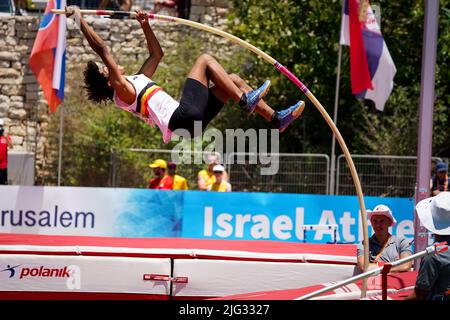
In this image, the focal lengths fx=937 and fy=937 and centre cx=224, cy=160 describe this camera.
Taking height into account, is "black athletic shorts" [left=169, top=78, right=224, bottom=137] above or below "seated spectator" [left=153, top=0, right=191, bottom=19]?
below

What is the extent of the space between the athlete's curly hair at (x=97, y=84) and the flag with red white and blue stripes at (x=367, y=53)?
616 cm

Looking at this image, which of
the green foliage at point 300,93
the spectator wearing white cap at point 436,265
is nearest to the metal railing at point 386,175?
the green foliage at point 300,93

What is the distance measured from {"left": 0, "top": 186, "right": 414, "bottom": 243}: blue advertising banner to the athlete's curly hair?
501 centimetres

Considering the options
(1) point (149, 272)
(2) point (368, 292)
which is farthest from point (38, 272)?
(2) point (368, 292)

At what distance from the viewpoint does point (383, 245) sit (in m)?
8.36

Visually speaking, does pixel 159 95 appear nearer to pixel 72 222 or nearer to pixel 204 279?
pixel 204 279

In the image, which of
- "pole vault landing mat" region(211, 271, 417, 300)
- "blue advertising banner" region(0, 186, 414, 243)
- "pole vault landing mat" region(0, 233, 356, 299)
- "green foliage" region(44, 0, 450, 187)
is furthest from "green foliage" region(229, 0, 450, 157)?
"pole vault landing mat" region(211, 271, 417, 300)

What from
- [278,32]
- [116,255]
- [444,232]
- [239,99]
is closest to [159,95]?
[239,99]

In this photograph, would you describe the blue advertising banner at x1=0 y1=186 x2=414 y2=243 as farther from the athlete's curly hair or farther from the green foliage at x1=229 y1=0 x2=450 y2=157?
the athlete's curly hair

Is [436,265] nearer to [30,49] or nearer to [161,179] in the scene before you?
[161,179]

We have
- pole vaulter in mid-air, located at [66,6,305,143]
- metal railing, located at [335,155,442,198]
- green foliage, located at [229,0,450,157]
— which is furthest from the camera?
green foliage, located at [229,0,450,157]

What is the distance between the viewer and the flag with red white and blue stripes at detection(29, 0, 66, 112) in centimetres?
1427

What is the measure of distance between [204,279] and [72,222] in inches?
200

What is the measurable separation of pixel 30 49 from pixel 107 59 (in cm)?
1150
